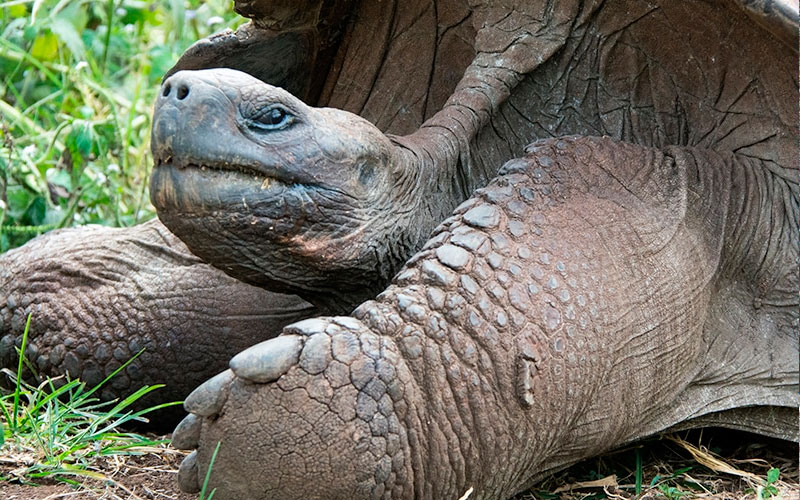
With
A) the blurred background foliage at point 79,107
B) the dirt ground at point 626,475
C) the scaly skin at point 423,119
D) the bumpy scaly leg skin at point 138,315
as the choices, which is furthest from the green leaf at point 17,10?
the dirt ground at point 626,475

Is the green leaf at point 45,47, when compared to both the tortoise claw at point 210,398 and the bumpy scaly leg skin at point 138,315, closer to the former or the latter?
the bumpy scaly leg skin at point 138,315

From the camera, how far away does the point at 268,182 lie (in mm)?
2312

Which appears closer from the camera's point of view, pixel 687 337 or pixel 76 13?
pixel 687 337

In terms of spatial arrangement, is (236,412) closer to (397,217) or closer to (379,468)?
(379,468)

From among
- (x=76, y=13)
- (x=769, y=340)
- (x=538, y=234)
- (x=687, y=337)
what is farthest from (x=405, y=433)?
(x=76, y=13)

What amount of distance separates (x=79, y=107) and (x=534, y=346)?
359 centimetres

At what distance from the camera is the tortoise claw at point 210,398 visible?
2.09 meters

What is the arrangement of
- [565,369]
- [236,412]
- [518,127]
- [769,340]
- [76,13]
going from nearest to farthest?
[236,412]
[565,369]
[769,340]
[518,127]
[76,13]

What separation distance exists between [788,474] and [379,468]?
1.23 m

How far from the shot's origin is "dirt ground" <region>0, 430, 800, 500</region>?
8.05 ft

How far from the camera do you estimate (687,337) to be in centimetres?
259

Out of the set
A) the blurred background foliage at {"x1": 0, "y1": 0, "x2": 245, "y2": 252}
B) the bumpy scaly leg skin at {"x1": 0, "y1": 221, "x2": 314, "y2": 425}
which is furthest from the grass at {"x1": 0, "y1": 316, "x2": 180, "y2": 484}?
the blurred background foliage at {"x1": 0, "y1": 0, "x2": 245, "y2": 252}

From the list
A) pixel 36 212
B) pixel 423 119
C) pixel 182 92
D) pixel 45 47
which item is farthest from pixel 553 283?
pixel 45 47

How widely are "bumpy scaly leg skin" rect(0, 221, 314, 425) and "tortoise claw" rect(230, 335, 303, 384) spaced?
0.85m
